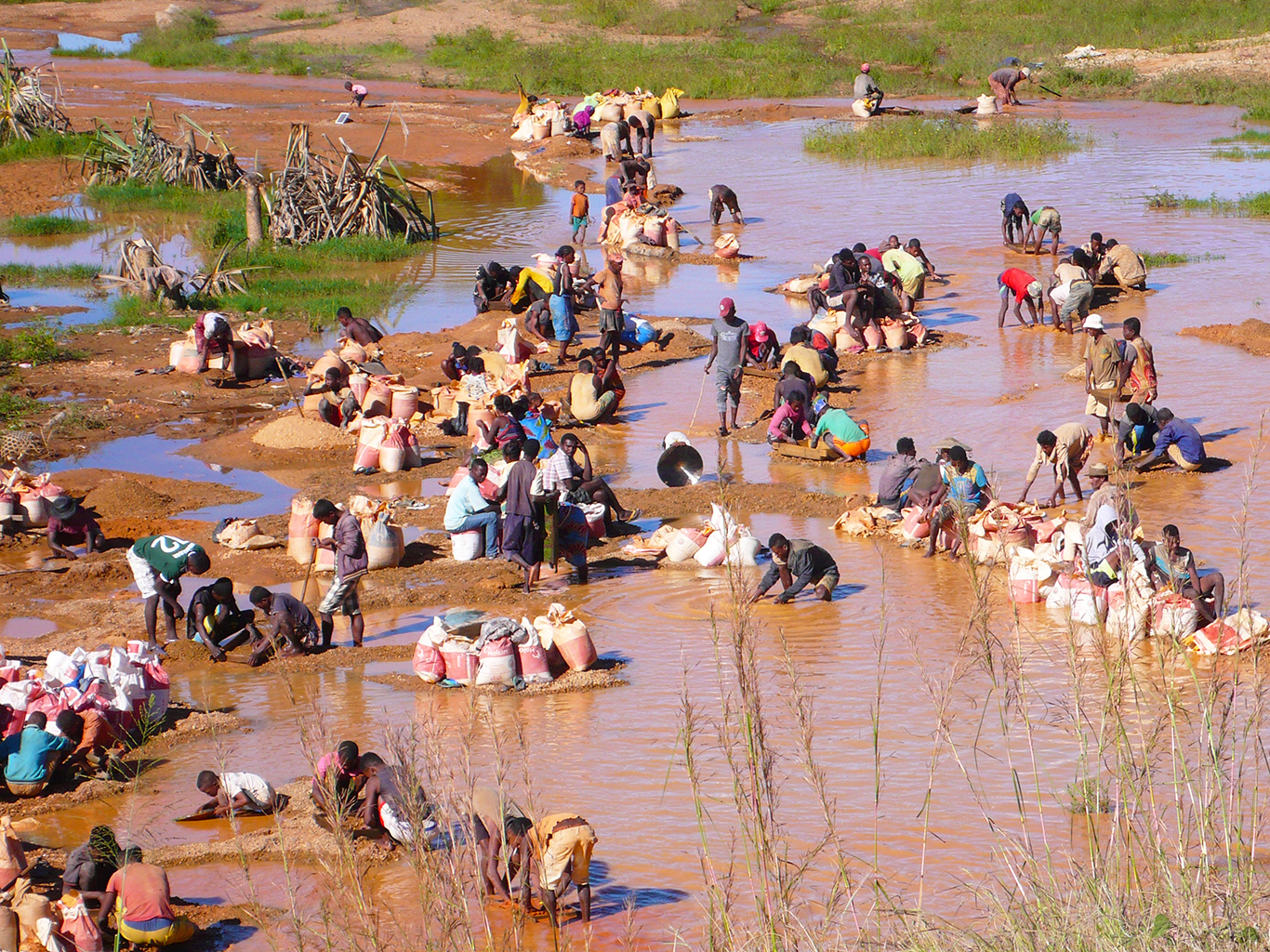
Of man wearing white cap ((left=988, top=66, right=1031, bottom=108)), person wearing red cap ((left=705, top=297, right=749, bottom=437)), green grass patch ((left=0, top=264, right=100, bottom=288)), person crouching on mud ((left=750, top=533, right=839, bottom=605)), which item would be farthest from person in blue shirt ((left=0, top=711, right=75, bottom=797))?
man wearing white cap ((left=988, top=66, right=1031, bottom=108))

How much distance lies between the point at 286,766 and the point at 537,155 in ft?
86.4

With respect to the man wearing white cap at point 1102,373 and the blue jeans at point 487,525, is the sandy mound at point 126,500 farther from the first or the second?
the man wearing white cap at point 1102,373

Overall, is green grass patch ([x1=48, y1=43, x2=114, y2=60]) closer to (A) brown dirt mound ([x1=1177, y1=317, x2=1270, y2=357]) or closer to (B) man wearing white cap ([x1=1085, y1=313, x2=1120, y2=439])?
(A) brown dirt mound ([x1=1177, y1=317, x2=1270, y2=357])

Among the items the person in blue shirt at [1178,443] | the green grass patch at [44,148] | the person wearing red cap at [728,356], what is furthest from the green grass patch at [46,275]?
the person in blue shirt at [1178,443]

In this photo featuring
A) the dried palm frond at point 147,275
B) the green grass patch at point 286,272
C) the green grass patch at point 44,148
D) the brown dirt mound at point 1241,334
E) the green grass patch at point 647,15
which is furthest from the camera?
the green grass patch at point 647,15

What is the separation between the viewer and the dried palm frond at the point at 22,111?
31047mm

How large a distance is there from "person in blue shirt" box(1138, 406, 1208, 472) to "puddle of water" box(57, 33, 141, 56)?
154ft

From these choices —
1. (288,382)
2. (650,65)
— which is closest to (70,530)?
(288,382)

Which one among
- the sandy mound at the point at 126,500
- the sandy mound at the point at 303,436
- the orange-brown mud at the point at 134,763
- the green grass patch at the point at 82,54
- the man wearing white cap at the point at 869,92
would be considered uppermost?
the green grass patch at the point at 82,54

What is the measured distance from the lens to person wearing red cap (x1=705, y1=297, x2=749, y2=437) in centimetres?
1386

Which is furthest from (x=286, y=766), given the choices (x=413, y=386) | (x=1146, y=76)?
(x=1146, y=76)

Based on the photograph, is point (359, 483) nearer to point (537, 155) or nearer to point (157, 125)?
point (537, 155)

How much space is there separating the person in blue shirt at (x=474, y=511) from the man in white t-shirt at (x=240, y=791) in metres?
4.16

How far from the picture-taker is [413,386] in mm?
15211
